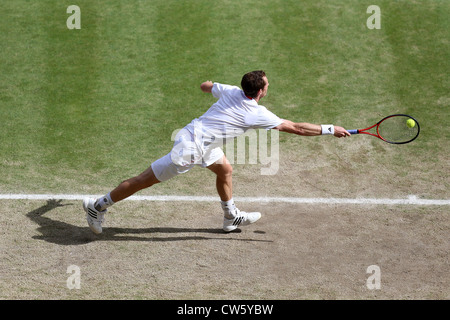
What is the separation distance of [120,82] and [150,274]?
16.3 feet

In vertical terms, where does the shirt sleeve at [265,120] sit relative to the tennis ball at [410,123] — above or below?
above

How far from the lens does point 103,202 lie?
26.0ft

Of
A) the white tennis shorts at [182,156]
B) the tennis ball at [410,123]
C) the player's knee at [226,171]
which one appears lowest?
the player's knee at [226,171]

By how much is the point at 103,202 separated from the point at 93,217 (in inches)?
9.9

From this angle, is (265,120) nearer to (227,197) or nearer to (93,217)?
(227,197)

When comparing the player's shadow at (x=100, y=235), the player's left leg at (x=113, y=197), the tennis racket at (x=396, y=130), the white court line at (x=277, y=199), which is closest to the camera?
the player's left leg at (x=113, y=197)

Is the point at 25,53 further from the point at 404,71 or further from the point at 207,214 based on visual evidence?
the point at 404,71

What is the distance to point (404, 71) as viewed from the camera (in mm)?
11484

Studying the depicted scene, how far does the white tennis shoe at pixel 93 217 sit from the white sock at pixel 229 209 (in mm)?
1590

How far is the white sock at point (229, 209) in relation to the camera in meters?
8.10

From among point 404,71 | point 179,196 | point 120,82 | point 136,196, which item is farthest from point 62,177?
point 404,71

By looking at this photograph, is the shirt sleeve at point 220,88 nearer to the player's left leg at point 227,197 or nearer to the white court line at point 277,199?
the player's left leg at point 227,197

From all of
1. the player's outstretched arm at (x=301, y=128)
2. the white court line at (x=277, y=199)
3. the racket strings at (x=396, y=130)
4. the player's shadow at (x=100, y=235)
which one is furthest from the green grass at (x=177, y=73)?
the player's outstretched arm at (x=301, y=128)

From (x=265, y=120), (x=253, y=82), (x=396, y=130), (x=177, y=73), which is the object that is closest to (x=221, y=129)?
(x=265, y=120)
